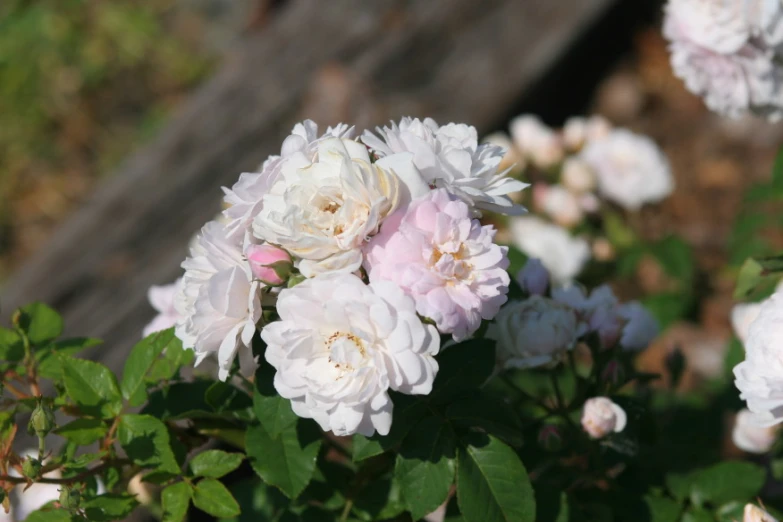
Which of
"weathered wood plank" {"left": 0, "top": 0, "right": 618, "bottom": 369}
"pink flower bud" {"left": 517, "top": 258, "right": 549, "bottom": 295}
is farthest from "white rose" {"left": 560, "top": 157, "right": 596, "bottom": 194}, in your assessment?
"pink flower bud" {"left": 517, "top": 258, "right": 549, "bottom": 295}

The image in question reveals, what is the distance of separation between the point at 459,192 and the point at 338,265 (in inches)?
6.3

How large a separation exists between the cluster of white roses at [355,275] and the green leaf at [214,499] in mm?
185

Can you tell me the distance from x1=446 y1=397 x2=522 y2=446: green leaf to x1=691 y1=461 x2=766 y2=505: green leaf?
1.40ft

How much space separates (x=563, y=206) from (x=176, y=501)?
133 cm

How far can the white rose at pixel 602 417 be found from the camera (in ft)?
3.57

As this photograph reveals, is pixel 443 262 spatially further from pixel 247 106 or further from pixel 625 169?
pixel 247 106

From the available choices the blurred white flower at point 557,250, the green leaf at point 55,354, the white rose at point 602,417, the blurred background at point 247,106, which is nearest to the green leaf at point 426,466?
the white rose at point 602,417

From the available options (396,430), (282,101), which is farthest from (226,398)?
(282,101)

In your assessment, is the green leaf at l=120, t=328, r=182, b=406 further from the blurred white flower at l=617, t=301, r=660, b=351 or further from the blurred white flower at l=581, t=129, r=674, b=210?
the blurred white flower at l=581, t=129, r=674, b=210

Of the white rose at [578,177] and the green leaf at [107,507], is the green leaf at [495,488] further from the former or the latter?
the white rose at [578,177]

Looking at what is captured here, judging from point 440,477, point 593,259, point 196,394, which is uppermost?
point 196,394

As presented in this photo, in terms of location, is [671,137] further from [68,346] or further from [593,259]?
[68,346]

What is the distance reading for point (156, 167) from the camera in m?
2.59

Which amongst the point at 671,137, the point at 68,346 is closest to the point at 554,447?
the point at 68,346
